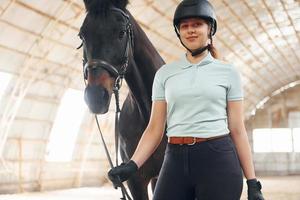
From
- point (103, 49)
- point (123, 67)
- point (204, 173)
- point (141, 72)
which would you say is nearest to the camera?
point (204, 173)

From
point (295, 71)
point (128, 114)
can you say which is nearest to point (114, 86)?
point (128, 114)

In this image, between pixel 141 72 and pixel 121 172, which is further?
pixel 141 72

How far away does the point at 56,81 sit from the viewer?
14609mm

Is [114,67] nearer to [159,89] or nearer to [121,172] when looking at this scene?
[159,89]

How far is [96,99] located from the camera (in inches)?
107

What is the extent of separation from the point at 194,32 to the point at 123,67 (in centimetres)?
86

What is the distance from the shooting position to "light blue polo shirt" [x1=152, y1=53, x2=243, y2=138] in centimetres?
217

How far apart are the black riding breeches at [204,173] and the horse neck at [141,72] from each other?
1.21 meters

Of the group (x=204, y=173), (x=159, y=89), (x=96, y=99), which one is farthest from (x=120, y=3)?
(x=204, y=173)

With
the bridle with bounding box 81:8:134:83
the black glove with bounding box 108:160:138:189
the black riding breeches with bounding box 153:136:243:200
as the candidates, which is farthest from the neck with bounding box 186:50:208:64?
the bridle with bounding box 81:8:134:83

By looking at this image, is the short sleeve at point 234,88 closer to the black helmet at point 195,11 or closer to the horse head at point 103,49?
the black helmet at point 195,11

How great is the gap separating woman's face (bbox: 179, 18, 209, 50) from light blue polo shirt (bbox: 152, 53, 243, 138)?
0.08m

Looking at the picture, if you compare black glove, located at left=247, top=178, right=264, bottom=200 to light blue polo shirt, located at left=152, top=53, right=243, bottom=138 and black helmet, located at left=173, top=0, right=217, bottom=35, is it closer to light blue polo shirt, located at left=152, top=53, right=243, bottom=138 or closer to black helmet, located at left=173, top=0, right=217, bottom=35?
light blue polo shirt, located at left=152, top=53, right=243, bottom=138

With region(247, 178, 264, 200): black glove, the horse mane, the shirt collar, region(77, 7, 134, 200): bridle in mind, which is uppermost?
the horse mane
